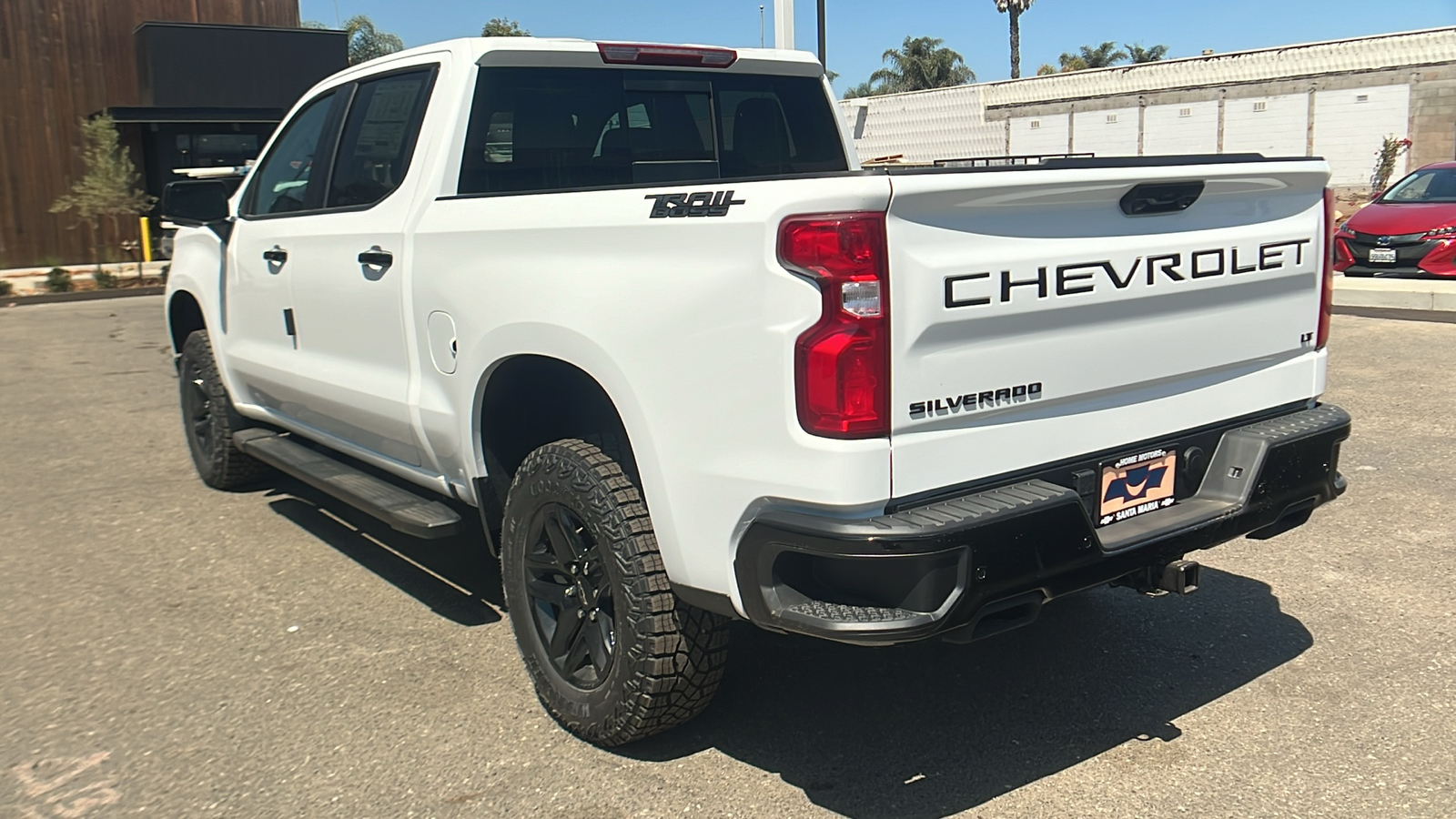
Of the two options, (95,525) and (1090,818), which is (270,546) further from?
(1090,818)

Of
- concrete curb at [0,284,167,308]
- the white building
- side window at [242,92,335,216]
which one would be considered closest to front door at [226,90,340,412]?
side window at [242,92,335,216]

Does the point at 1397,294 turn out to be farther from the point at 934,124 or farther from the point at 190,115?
the point at 934,124

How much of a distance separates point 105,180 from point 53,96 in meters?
3.71

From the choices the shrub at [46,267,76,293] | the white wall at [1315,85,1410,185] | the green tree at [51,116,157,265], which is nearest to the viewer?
the shrub at [46,267,76,293]

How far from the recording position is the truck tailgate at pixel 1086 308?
2.67m

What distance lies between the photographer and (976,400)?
2775mm

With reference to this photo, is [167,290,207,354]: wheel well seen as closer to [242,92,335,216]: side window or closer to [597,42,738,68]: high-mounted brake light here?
[242,92,335,216]: side window

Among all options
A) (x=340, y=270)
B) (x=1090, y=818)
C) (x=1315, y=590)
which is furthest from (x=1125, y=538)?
(x=340, y=270)

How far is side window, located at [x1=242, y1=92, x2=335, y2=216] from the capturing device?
4.96 metres

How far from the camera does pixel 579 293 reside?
10.5 ft

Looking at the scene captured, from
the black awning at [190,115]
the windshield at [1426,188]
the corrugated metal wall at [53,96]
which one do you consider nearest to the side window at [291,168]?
the windshield at [1426,188]

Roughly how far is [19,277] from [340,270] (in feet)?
66.4

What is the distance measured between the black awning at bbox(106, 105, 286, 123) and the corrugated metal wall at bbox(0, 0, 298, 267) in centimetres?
63

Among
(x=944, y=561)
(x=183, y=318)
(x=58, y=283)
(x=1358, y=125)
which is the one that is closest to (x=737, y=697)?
(x=944, y=561)
